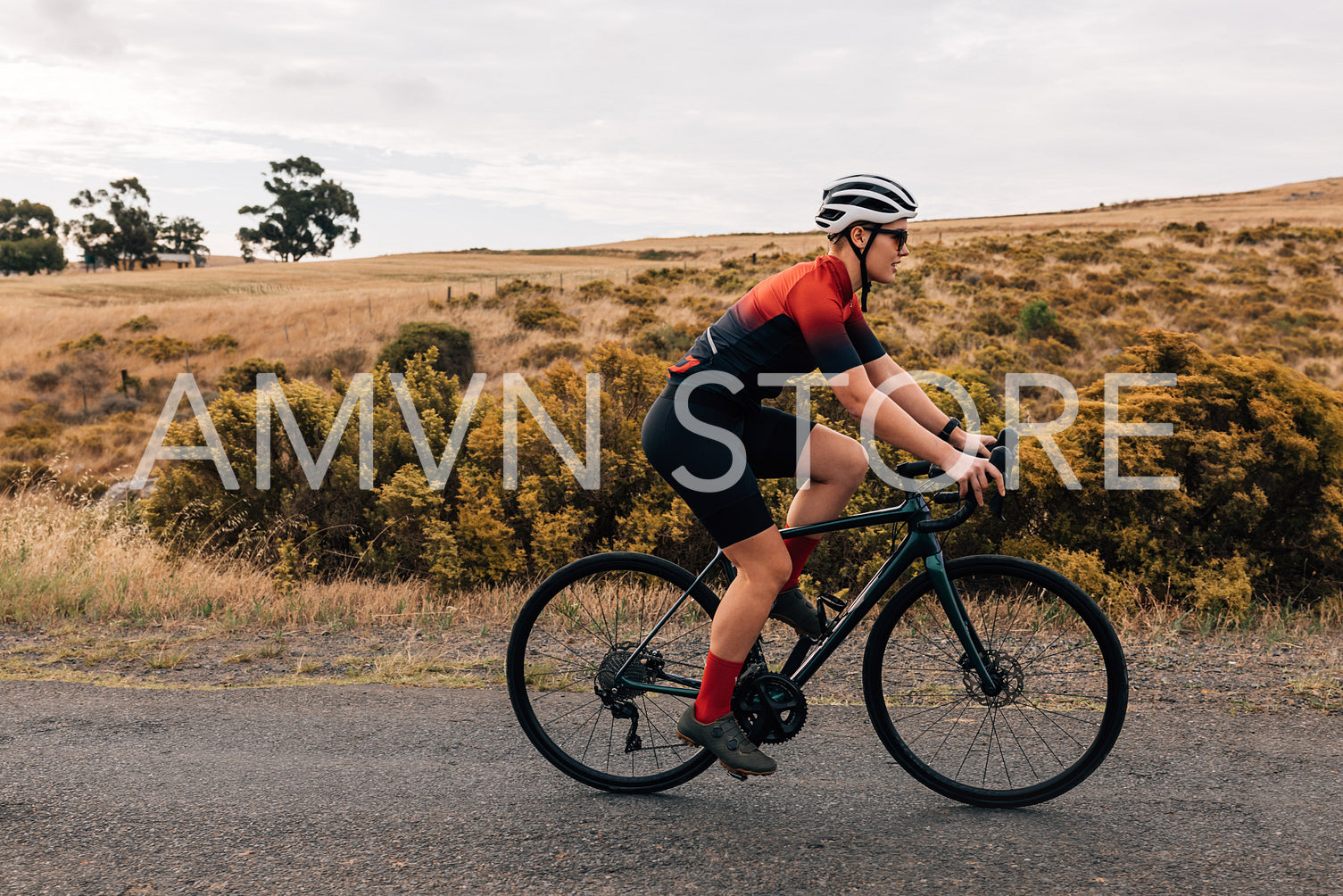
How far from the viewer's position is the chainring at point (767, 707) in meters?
3.54

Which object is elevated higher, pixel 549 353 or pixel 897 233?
pixel 897 233

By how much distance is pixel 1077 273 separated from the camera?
32.0m

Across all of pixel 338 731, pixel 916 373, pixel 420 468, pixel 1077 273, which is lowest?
pixel 338 731

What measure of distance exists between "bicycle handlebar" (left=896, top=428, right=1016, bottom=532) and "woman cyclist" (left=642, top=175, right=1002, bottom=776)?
6 centimetres

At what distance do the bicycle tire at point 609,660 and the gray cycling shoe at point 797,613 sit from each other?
27 cm

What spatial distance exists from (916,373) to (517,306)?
25.8 m

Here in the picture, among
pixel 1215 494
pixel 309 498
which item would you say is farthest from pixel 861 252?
pixel 309 498

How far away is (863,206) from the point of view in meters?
3.35

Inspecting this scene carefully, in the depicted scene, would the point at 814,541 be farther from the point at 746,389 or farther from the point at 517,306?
the point at 517,306

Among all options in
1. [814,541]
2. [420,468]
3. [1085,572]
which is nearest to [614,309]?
[420,468]

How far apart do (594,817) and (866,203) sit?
2403 millimetres

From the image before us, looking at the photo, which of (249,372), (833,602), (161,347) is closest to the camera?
(833,602)

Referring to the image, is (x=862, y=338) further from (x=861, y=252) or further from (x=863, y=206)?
(x=863, y=206)

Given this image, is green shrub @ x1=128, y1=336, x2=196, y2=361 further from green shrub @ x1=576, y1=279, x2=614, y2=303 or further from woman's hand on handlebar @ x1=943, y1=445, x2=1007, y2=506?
woman's hand on handlebar @ x1=943, y1=445, x2=1007, y2=506
